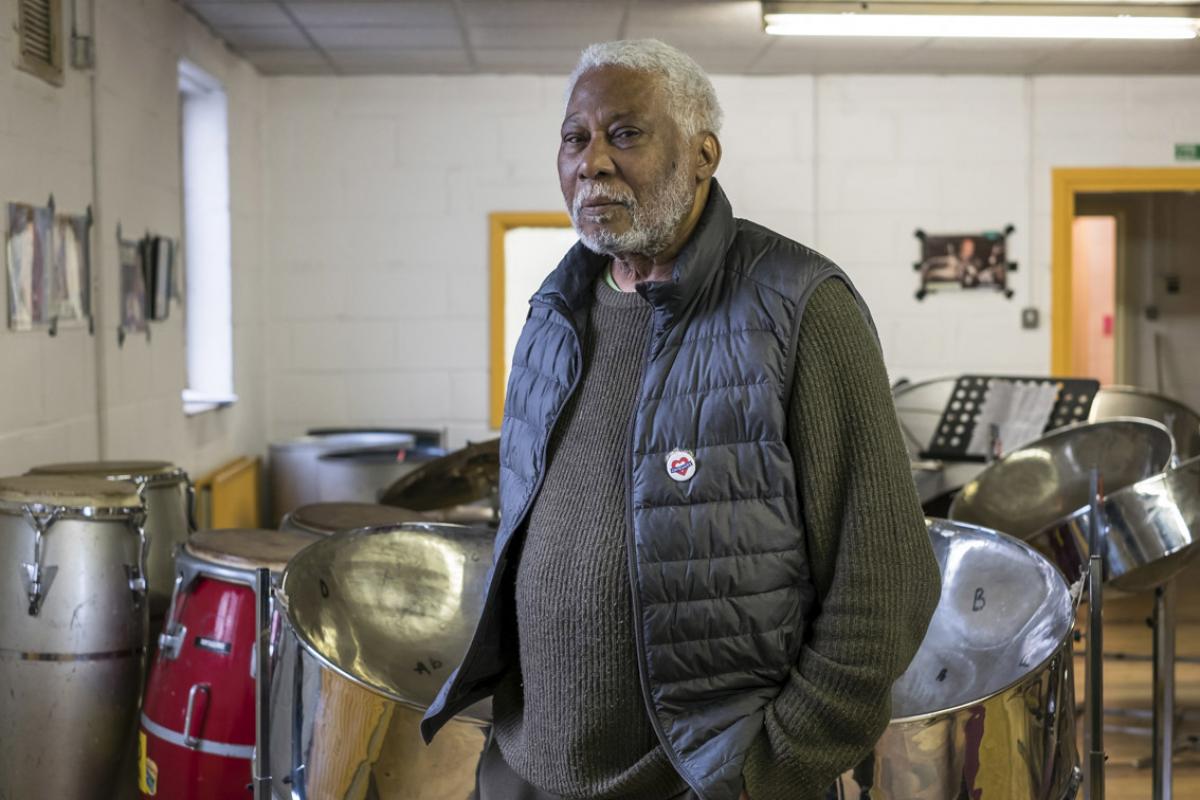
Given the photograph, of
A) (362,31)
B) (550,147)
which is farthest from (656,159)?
(550,147)

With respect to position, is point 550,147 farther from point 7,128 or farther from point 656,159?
point 656,159

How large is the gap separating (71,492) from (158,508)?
29 centimetres

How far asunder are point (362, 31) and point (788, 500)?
3187mm

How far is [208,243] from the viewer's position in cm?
412

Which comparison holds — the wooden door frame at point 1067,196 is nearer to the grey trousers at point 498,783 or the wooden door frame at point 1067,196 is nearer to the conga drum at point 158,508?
the conga drum at point 158,508

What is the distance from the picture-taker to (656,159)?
1117 mm

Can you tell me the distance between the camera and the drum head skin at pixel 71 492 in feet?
6.91

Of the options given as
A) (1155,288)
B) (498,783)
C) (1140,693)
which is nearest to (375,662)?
(498,783)

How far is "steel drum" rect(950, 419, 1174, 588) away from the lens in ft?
8.29

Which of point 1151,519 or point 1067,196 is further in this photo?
point 1067,196

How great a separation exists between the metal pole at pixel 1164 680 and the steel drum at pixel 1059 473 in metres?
0.28

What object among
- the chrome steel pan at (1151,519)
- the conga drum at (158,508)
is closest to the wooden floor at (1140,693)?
the chrome steel pan at (1151,519)

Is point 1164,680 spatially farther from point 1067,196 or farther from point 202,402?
point 202,402

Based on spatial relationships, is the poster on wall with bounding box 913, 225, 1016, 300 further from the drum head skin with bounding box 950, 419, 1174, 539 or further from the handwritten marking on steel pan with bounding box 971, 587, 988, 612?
the handwritten marking on steel pan with bounding box 971, 587, 988, 612
